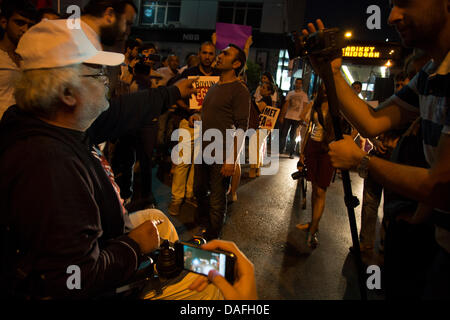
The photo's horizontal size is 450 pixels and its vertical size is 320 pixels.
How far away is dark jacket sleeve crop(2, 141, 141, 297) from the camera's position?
0.97 meters

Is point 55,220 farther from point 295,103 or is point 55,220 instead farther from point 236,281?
point 295,103

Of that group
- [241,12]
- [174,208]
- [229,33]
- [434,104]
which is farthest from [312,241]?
[241,12]

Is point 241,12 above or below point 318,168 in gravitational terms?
above

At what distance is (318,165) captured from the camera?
3.57 meters

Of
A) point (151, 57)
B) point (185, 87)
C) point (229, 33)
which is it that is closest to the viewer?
point (185, 87)

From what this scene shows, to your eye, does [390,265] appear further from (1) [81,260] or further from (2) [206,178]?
(2) [206,178]

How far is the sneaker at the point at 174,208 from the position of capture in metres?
4.12

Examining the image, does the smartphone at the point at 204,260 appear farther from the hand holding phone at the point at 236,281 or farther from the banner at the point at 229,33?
the banner at the point at 229,33

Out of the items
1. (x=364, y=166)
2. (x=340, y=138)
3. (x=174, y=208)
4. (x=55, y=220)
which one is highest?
(x=340, y=138)

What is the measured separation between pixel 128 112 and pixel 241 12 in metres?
24.7

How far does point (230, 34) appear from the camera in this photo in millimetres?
5965

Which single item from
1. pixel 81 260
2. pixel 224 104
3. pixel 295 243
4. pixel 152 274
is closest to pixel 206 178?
pixel 224 104

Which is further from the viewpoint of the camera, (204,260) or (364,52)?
(364,52)
